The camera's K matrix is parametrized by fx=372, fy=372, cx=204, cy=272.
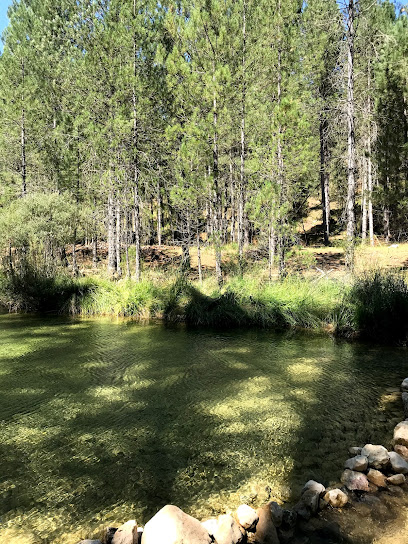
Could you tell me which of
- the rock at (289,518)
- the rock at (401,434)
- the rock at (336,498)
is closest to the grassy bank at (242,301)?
the rock at (401,434)

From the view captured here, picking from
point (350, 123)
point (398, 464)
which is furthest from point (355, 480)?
point (350, 123)

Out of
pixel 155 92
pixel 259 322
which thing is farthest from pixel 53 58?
pixel 259 322

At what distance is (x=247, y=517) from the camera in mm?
2285

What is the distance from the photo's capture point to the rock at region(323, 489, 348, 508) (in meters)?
2.44

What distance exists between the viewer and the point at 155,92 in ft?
42.6

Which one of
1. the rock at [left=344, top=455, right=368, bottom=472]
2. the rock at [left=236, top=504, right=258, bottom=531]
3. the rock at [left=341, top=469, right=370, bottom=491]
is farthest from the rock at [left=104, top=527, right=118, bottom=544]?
the rock at [left=344, top=455, right=368, bottom=472]

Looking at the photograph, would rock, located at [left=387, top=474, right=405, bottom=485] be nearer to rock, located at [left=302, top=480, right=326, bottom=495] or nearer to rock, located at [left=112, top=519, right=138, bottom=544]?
rock, located at [left=302, top=480, right=326, bottom=495]

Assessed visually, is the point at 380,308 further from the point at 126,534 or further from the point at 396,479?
the point at 126,534

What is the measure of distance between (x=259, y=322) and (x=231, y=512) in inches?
230

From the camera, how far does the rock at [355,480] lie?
262cm

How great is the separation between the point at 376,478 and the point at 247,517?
1.07 m

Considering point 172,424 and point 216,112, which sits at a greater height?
point 216,112

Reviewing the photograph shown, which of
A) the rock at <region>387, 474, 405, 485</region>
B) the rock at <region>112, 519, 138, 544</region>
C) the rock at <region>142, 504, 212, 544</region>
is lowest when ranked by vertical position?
the rock at <region>387, 474, 405, 485</region>

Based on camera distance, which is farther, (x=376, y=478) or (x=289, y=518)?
(x=376, y=478)
